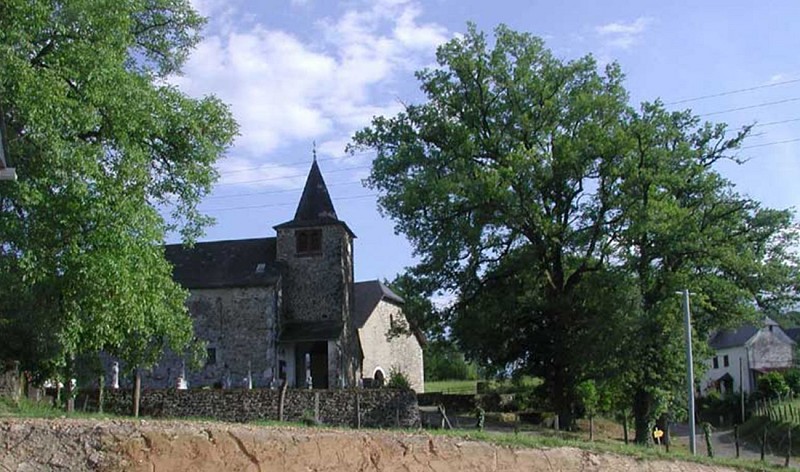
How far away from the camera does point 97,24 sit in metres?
20.1

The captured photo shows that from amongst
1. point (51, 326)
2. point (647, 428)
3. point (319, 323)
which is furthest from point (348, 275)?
point (51, 326)

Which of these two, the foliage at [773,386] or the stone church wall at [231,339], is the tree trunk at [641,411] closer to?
the foliage at [773,386]

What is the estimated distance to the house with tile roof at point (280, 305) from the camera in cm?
4125

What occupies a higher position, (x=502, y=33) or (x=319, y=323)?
(x=502, y=33)

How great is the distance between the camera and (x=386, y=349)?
5091 cm

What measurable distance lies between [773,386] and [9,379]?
131 feet

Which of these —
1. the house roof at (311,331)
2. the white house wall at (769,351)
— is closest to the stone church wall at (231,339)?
the house roof at (311,331)

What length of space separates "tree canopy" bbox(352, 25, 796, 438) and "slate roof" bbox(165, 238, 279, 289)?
29.8 ft

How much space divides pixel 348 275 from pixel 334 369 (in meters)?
5.58

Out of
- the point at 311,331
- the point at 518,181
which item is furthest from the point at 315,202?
the point at 518,181

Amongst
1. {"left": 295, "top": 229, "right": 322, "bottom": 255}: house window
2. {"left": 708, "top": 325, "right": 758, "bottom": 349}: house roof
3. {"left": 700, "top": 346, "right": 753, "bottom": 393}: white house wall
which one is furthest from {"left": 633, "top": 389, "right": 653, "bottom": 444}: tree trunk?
{"left": 708, "top": 325, "right": 758, "bottom": 349}: house roof

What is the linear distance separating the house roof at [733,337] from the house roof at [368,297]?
936 inches

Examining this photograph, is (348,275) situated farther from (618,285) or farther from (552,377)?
(618,285)

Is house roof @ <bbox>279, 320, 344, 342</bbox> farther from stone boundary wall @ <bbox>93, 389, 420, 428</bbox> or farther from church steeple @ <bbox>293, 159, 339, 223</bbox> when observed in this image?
stone boundary wall @ <bbox>93, 389, 420, 428</bbox>
